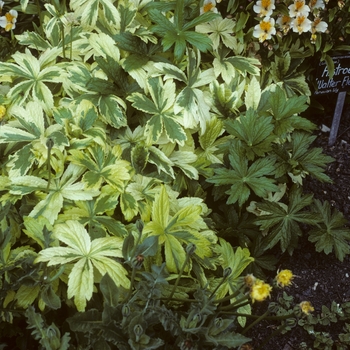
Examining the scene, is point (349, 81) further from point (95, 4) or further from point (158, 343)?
point (158, 343)

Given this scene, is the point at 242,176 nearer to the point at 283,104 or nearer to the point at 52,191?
the point at 283,104

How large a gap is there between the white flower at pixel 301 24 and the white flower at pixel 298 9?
16 millimetres

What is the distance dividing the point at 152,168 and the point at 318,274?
0.80 meters

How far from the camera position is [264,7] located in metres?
1.89

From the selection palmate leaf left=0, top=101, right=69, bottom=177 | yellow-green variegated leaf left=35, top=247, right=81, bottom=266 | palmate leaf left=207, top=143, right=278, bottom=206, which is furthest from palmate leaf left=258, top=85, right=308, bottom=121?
yellow-green variegated leaf left=35, top=247, right=81, bottom=266

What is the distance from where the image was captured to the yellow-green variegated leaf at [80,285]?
47.6 inches

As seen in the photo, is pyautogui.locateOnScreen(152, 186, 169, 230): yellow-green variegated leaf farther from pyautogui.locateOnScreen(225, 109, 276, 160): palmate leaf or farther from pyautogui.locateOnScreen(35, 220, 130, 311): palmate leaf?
pyautogui.locateOnScreen(225, 109, 276, 160): palmate leaf

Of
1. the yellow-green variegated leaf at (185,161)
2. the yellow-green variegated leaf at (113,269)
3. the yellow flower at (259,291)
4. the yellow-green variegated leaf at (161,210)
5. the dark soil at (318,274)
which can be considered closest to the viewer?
the yellow flower at (259,291)

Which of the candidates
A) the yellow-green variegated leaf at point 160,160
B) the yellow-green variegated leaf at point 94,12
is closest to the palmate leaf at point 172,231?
the yellow-green variegated leaf at point 160,160

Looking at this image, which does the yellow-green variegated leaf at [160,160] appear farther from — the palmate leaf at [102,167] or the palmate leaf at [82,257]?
the palmate leaf at [82,257]

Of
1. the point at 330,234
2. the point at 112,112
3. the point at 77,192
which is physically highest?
the point at 112,112

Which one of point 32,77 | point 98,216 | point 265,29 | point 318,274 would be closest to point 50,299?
point 98,216

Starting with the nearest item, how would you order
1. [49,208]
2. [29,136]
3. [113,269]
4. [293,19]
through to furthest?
1. [113,269]
2. [49,208]
3. [29,136]
4. [293,19]

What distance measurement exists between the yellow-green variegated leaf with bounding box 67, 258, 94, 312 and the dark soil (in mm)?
739
